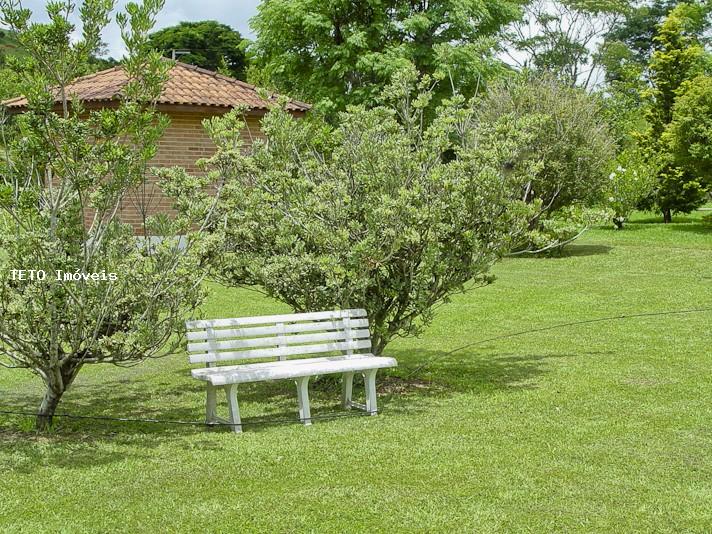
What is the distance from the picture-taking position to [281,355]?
25.3ft

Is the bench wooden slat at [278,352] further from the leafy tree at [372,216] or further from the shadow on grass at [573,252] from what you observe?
the shadow on grass at [573,252]

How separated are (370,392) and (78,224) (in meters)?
2.73

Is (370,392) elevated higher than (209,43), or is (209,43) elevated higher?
(209,43)

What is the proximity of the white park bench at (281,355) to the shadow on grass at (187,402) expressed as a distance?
271mm

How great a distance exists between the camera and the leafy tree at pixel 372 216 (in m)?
8.04

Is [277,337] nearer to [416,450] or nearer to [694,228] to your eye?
[416,450]

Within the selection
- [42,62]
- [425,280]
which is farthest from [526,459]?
[42,62]

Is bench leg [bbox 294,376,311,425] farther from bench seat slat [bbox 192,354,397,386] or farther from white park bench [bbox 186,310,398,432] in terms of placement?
bench seat slat [bbox 192,354,397,386]

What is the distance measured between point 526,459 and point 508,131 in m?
3.46

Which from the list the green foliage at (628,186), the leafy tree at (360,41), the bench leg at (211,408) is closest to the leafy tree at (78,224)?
the bench leg at (211,408)

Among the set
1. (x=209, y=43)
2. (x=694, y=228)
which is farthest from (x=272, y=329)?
(x=209, y=43)

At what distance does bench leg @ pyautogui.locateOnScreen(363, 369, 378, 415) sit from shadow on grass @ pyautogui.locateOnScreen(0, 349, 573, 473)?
22 cm

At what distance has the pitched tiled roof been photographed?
19469mm

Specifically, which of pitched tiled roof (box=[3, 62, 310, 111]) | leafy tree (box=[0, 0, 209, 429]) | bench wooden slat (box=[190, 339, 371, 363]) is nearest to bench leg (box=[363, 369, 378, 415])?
bench wooden slat (box=[190, 339, 371, 363])
